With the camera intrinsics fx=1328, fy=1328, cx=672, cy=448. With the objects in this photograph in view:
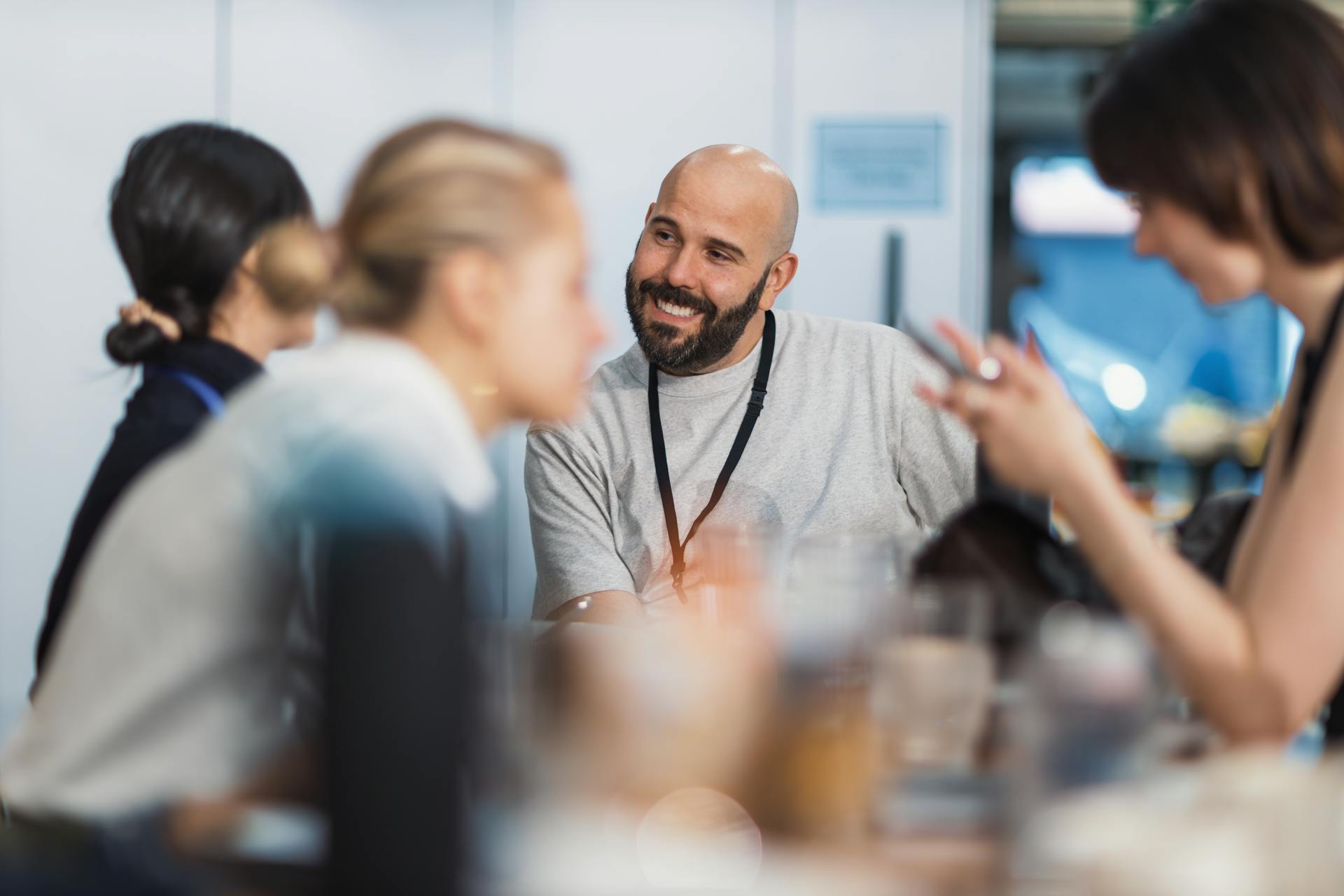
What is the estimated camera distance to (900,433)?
2.29 metres

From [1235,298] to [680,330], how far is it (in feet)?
3.73

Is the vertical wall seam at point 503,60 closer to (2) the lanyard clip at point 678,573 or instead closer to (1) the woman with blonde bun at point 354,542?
(2) the lanyard clip at point 678,573

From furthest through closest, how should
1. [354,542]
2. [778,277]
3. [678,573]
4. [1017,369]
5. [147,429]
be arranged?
[778,277] < [678,573] < [147,429] < [1017,369] < [354,542]

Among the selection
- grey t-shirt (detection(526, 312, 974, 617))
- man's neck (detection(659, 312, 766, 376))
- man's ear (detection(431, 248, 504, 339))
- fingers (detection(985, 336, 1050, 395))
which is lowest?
grey t-shirt (detection(526, 312, 974, 617))

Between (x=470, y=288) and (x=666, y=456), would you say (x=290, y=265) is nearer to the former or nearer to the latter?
(x=470, y=288)

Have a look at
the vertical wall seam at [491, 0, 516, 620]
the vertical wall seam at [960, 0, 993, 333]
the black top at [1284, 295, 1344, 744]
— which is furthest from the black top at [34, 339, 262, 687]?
the vertical wall seam at [960, 0, 993, 333]

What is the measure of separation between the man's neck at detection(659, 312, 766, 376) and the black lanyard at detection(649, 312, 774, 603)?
36 millimetres

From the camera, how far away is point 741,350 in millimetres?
2301

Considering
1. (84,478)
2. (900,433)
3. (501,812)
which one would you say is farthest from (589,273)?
(84,478)

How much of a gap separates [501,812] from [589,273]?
49cm

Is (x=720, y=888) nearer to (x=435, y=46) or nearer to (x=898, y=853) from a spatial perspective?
(x=898, y=853)

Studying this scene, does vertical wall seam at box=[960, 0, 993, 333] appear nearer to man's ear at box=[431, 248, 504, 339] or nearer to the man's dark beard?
the man's dark beard

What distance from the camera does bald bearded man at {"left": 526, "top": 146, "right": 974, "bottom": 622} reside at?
2152mm

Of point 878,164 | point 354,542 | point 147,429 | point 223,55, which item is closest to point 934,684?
point 354,542
